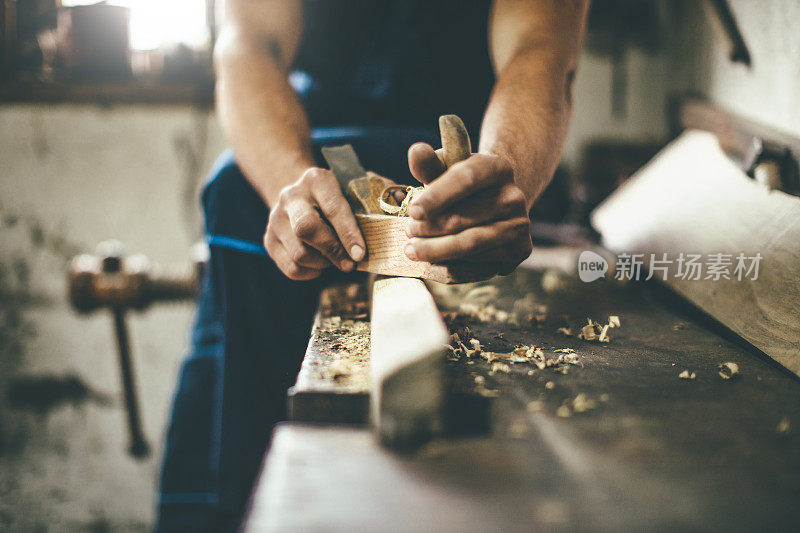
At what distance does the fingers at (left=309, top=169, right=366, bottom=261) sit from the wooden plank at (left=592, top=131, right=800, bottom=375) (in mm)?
534

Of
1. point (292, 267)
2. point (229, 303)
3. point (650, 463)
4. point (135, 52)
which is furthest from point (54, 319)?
point (650, 463)

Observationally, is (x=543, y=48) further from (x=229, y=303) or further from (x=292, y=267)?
(x=229, y=303)

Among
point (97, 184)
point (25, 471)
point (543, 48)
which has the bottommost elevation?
point (25, 471)

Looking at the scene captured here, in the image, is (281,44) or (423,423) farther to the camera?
(281,44)

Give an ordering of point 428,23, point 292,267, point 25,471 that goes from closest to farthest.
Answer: point 292,267 → point 428,23 → point 25,471

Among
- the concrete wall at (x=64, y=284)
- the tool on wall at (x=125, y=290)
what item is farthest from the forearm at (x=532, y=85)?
the concrete wall at (x=64, y=284)

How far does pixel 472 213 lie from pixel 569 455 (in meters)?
0.27

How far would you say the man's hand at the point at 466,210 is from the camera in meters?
0.58

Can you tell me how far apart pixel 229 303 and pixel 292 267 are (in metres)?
0.26

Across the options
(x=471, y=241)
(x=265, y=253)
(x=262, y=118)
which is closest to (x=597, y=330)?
(x=471, y=241)

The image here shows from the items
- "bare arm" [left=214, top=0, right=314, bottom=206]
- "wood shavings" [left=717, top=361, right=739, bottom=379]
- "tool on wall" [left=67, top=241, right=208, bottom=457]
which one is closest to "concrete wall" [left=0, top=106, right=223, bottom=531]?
"tool on wall" [left=67, top=241, right=208, bottom=457]

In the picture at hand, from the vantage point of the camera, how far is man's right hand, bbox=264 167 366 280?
0.67m

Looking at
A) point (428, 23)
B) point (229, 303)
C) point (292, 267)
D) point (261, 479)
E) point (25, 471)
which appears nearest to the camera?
point (261, 479)

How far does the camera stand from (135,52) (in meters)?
1.93
